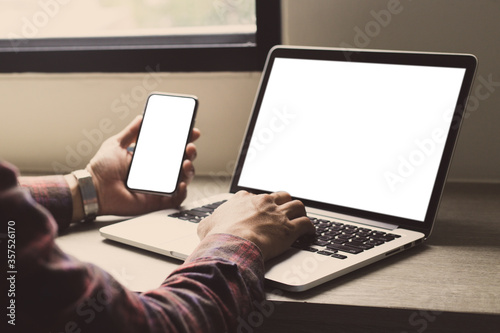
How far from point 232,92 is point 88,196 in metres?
0.41

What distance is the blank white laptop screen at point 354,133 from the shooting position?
0.90 metres

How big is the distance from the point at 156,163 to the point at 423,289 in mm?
507

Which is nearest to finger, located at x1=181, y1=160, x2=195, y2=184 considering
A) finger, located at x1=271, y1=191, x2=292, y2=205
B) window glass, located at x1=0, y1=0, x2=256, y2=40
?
finger, located at x1=271, y1=191, x2=292, y2=205

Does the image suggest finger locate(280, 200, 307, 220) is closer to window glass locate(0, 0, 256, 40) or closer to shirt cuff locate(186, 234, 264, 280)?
shirt cuff locate(186, 234, 264, 280)

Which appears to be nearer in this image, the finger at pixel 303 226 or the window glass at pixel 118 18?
the finger at pixel 303 226

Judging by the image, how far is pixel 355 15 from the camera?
1.18 m

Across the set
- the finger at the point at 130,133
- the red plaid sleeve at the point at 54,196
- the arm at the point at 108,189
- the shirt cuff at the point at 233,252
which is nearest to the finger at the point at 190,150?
the arm at the point at 108,189

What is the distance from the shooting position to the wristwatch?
1007 mm

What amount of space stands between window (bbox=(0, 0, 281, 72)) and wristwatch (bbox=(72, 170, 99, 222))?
0.37 metres

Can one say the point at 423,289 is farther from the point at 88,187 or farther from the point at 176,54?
the point at 176,54

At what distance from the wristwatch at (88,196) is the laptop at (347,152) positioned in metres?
0.08

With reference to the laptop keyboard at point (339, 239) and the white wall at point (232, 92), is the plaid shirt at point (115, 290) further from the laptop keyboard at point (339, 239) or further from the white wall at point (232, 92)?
the white wall at point (232, 92)

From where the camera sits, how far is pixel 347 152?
98 centimetres

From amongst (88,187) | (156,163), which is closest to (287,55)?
(156,163)
